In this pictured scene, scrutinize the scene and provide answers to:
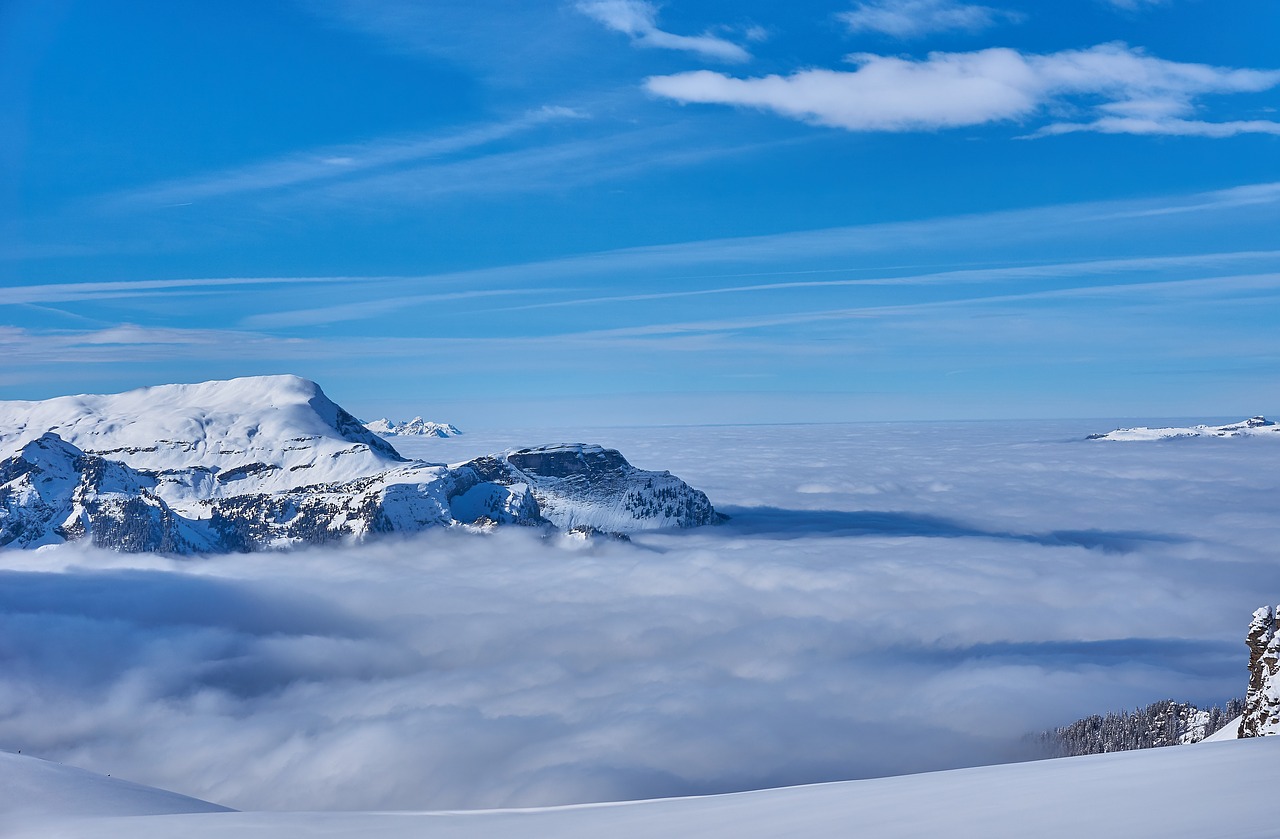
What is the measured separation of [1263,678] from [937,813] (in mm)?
31152

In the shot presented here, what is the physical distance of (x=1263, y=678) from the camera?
4006cm

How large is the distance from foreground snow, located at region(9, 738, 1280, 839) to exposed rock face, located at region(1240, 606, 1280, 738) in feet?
60.6

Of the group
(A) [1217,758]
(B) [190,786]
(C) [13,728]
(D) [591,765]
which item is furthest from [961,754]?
(C) [13,728]

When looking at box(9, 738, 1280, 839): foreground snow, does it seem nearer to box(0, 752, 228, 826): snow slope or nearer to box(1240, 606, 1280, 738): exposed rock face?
box(0, 752, 228, 826): snow slope

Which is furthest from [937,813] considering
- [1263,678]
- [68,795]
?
[68,795]

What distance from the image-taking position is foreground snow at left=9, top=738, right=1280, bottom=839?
15.9m

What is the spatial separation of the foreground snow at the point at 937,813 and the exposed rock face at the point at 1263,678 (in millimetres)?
18485

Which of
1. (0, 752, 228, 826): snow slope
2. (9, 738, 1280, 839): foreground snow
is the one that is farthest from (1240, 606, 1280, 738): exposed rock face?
(0, 752, 228, 826): snow slope

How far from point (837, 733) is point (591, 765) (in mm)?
62833

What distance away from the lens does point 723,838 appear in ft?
66.5

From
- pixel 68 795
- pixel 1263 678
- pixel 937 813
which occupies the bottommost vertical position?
pixel 68 795

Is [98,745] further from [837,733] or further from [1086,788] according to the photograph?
[1086,788]

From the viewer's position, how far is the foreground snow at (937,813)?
52.1 feet

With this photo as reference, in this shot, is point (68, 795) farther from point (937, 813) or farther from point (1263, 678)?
point (1263, 678)
